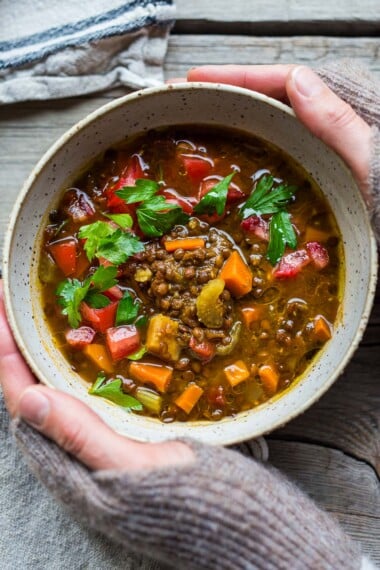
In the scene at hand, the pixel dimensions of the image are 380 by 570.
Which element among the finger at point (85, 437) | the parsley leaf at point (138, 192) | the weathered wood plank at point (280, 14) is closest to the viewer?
the finger at point (85, 437)

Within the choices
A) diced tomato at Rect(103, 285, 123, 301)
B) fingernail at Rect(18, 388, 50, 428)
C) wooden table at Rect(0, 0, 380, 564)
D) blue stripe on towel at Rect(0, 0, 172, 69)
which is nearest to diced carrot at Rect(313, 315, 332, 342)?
wooden table at Rect(0, 0, 380, 564)

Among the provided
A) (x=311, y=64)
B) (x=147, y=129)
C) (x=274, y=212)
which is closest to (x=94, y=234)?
Result: (x=147, y=129)

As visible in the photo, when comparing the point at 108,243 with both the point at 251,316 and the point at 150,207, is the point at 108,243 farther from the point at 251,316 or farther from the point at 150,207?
the point at 251,316

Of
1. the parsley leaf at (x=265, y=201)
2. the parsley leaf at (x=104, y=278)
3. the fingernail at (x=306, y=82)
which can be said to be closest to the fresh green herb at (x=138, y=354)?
the parsley leaf at (x=104, y=278)

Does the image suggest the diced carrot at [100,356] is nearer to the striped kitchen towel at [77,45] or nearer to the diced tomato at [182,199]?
the diced tomato at [182,199]

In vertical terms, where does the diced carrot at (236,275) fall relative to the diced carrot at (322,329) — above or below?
above

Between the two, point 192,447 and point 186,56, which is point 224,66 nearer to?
point 186,56
